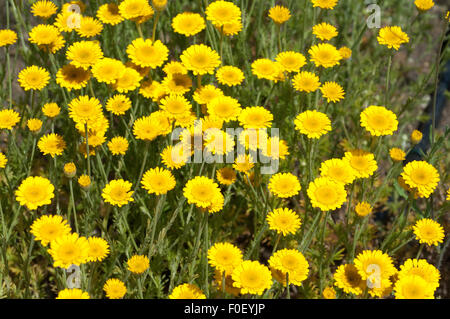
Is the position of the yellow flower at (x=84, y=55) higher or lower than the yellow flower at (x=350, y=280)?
higher

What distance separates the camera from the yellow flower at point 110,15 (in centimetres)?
235

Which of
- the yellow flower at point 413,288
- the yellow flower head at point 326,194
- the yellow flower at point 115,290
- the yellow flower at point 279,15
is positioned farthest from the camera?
the yellow flower at point 279,15

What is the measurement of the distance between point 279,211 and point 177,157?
1.60 feet

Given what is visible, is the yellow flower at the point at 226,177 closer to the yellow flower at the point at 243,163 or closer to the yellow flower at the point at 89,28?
the yellow flower at the point at 243,163

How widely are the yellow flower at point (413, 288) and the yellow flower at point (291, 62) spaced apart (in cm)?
108

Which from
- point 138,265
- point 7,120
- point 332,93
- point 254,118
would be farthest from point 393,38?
point 7,120

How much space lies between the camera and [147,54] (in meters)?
2.29

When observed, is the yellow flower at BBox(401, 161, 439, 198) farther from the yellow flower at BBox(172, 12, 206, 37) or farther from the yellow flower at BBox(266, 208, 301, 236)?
the yellow flower at BBox(172, 12, 206, 37)

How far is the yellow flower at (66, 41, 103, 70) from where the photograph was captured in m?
2.17

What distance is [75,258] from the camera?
169cm

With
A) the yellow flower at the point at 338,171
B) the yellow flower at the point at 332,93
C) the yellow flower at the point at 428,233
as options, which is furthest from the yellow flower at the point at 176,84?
the yellow flower at the point at 428,233

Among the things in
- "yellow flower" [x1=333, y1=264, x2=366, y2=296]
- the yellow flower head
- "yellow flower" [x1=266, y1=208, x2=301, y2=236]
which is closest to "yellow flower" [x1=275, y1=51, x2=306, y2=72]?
the yellow flower head
